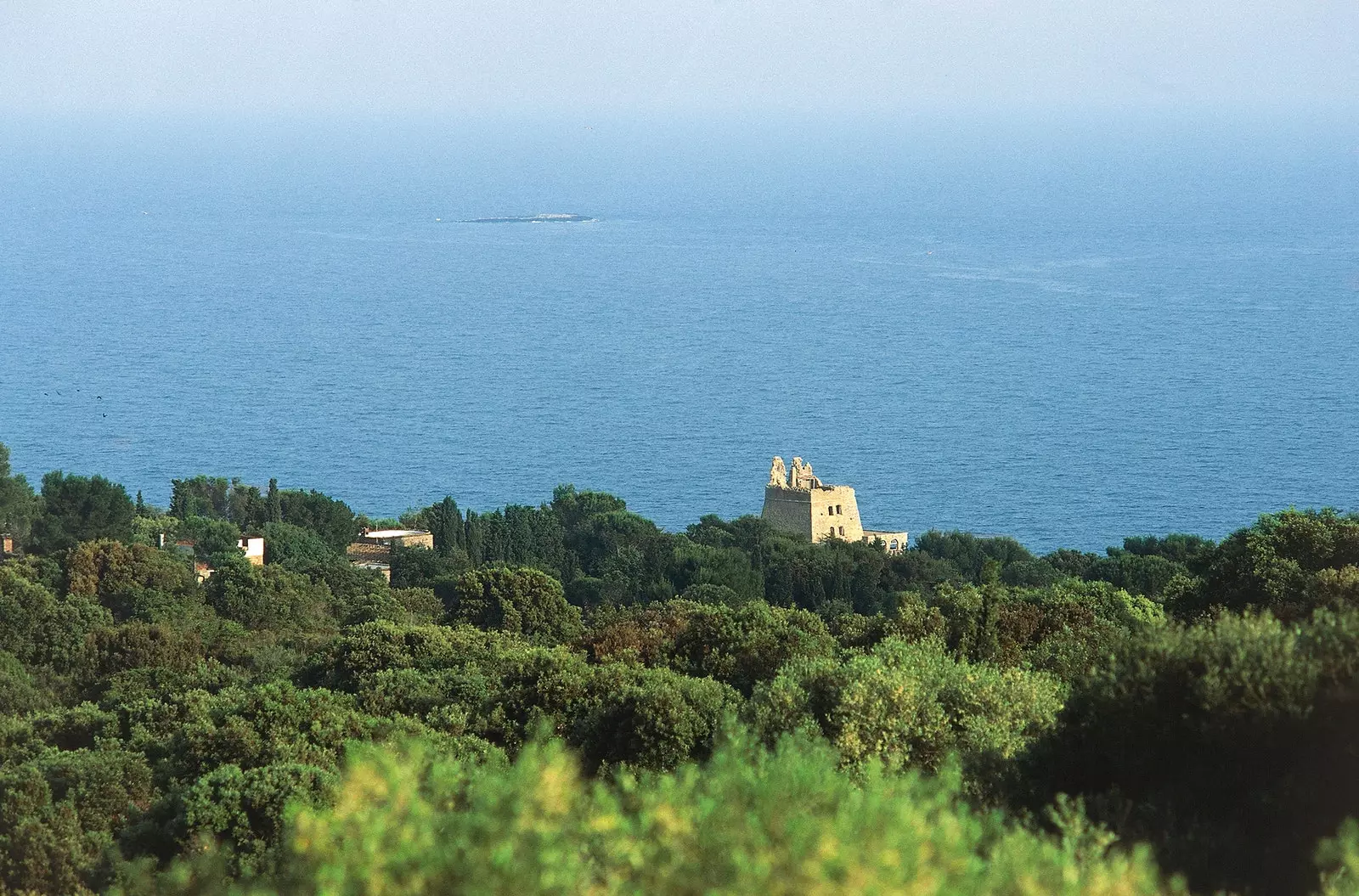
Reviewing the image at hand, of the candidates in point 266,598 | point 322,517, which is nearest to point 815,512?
point 322,517

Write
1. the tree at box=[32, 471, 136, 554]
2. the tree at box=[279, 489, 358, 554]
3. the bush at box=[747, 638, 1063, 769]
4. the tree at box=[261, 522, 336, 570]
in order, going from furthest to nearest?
the tree at box=[279, 489, 358, 554] < the tree at box=[261, 522, 336, 570] < the tree at box=[32, 471, 136, 554] < the bush at box=[747, 638, 1063, 769]

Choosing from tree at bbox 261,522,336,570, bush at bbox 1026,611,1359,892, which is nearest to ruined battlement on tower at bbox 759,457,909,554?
tree at bbox 261,522,336,570

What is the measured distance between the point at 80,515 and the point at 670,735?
3108 cm

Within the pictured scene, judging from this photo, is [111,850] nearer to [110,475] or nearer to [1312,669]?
[1312,669]

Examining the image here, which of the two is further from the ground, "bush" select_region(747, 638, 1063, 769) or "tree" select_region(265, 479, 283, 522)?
"tree" select_region(265, 479, 283, 522)

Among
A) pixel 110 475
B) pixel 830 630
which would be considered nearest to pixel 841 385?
pixel 110 475

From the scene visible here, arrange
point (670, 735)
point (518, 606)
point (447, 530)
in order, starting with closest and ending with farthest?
point (670, 735) < point (518, 606) < point (447, 530)

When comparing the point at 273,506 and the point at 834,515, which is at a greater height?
the point at 273,506

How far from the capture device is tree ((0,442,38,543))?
46562 millimetres

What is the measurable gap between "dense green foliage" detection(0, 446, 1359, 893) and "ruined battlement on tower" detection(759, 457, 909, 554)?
14.2 meters

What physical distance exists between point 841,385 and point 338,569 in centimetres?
6447

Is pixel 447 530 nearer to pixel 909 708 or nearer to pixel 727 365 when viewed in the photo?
pixel 909 708

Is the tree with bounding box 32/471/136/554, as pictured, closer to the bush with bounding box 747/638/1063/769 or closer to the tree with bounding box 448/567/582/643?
the tree with bounding box 448/567/582/643

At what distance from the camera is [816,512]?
54938 mm
